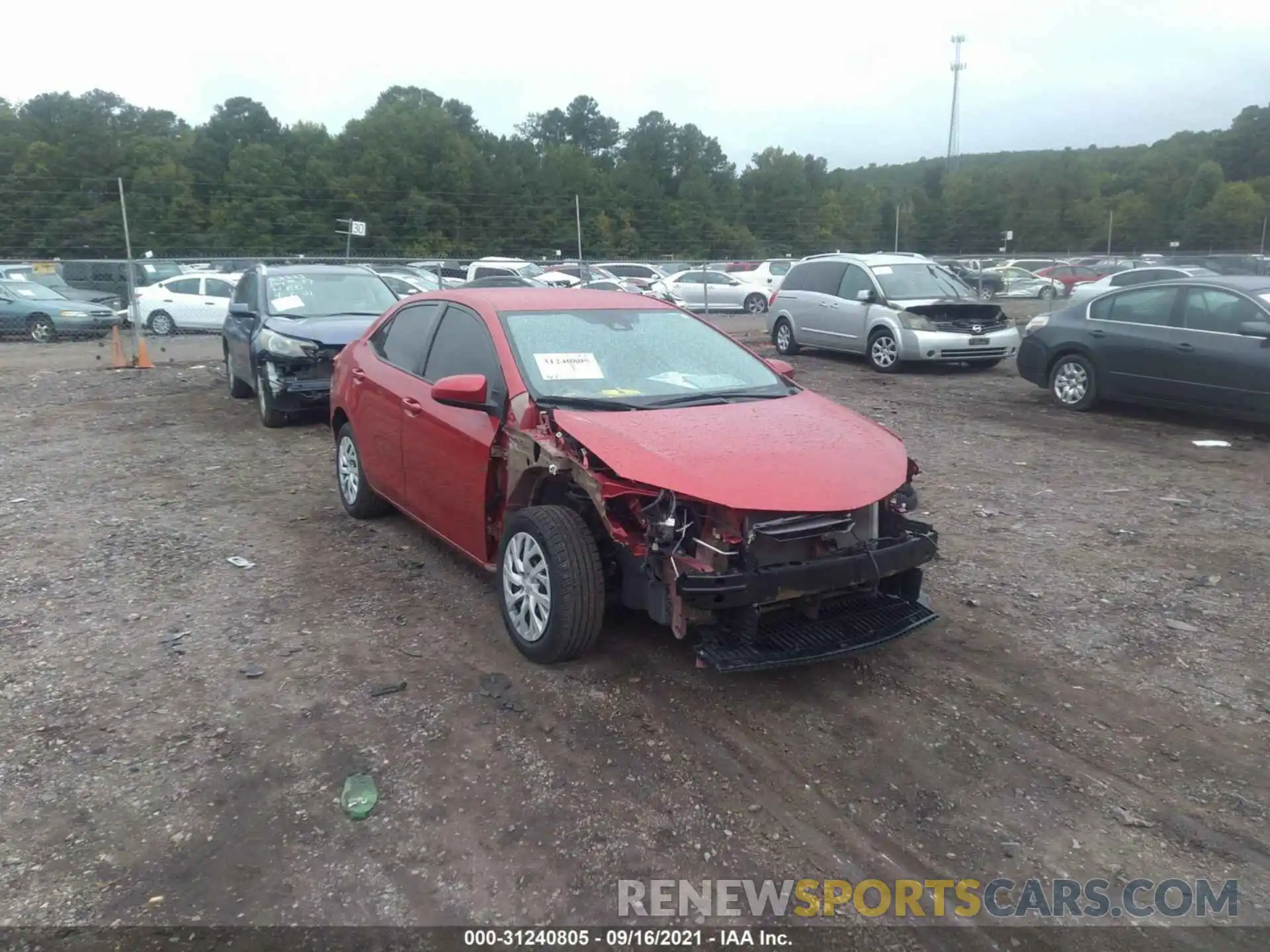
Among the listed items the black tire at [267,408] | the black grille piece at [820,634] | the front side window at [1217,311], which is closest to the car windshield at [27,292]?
the black tire at [267,408]

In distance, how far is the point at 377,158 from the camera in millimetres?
43438

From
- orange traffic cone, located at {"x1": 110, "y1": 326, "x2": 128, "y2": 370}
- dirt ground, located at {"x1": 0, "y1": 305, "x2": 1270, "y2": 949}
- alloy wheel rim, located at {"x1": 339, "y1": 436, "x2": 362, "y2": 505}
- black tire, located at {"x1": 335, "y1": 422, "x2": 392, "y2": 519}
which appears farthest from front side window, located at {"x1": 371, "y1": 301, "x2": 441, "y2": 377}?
orange traffic cone, located at {"x1": 110, "y1": 326, "x2": 128, "y2": 370}

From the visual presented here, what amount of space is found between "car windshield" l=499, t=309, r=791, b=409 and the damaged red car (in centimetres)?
1

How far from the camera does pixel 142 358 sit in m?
15.8

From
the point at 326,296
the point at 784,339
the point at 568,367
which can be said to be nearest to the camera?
the point at 568,367

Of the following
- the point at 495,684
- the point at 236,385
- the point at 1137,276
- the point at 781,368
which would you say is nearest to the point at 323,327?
the point at 236,385

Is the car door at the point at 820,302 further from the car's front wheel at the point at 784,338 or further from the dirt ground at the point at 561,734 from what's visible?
the dirt ground at the point at 561,734

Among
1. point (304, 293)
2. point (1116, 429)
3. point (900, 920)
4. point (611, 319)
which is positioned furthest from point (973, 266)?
point (900, 920)

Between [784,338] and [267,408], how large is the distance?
31.0ft

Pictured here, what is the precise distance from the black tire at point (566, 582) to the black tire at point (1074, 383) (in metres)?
8.58

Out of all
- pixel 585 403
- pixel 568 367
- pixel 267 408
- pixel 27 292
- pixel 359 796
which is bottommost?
pixel 359 796

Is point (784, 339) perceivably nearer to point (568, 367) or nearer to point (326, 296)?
point (326, 296)

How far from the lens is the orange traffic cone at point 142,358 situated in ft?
51.6

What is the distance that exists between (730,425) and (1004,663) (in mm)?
1724
